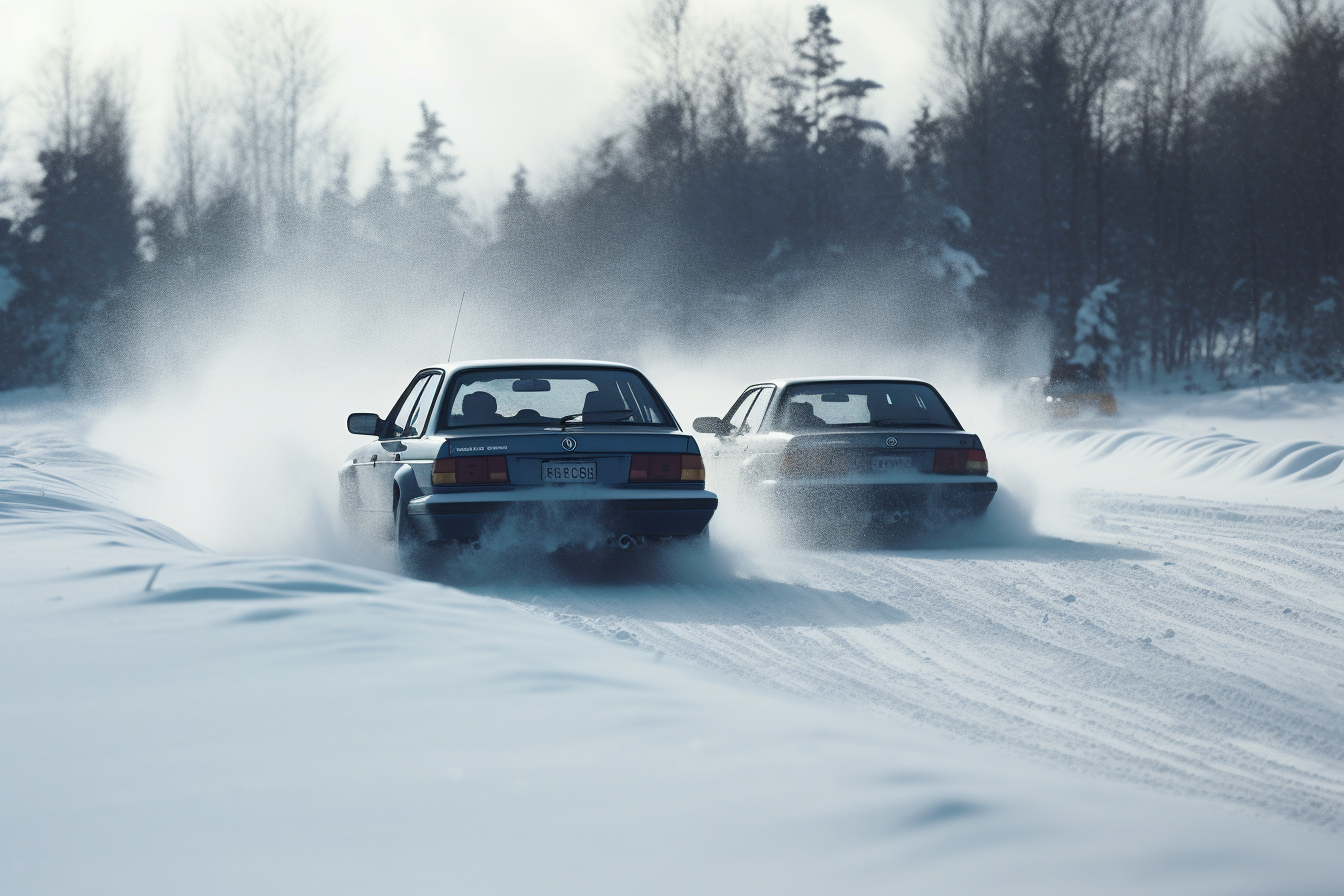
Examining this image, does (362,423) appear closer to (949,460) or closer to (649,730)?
(949,460)

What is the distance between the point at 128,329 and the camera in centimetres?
5253

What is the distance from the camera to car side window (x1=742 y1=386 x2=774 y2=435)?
10.2 metres

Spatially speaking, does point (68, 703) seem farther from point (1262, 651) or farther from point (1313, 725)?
point (1262, 651)

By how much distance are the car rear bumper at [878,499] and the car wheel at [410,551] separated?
117 inches

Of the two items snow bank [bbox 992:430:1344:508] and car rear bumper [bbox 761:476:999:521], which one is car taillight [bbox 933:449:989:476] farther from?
snow bank [bbox 992:430:1344:508]

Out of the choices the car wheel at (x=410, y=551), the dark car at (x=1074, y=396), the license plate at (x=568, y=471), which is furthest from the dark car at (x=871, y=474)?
the dark car at (x=1074, y=396)

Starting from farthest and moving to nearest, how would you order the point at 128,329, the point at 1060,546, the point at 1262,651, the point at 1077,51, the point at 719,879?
1. the point at 128,329
2. the point at 1077,51
3. the point at 1060,546
4. the point at 1262,651
5. the point at 719,879

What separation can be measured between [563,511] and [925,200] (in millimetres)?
42652

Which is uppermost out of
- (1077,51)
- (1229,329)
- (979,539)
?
(1077,51)

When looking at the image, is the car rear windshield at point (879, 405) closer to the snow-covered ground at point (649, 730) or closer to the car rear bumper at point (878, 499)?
the car rear bumper at point (878, 499)

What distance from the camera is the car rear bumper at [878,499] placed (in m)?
9.15

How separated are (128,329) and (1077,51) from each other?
3976cm

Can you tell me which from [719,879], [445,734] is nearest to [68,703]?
[445,734]

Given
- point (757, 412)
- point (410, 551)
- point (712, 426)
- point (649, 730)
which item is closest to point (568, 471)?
point (410, 551)
